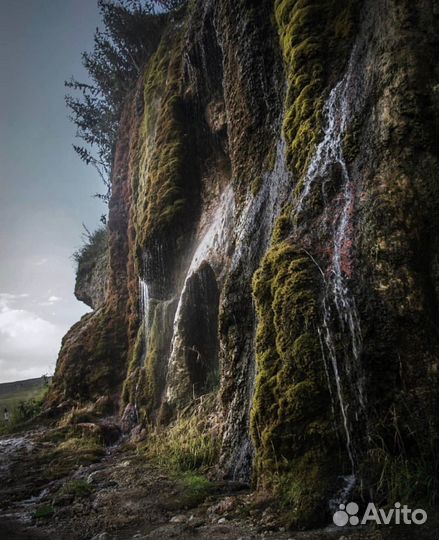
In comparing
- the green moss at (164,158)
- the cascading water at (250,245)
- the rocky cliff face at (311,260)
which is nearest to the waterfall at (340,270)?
the rocky cliff face at (311,260)

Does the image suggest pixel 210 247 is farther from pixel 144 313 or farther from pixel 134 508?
pixel 134 508

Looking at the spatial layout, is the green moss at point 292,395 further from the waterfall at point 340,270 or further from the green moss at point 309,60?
the green moss at point 309,60

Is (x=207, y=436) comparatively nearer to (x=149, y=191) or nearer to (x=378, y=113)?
(x=378, y=113)

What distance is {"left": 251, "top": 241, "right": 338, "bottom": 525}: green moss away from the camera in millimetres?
4715

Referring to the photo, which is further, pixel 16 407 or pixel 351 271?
pixel 16 407

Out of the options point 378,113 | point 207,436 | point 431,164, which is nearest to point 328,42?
point 378,113

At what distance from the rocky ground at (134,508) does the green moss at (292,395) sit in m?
0.39

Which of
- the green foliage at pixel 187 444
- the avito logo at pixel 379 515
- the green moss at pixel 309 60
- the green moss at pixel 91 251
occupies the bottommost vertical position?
the avito logo at pixel 379 515

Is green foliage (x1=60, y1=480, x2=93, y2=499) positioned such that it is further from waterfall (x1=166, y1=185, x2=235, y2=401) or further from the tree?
the tree

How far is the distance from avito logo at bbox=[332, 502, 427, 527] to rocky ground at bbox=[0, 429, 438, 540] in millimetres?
116

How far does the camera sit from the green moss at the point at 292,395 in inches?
186

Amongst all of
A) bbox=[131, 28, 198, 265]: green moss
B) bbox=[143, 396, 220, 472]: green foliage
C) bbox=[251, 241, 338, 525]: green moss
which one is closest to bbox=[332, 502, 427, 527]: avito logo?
bbox=[251, 241, 338, 525]: green moss

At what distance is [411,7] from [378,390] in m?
4.83

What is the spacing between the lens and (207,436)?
7660mm
